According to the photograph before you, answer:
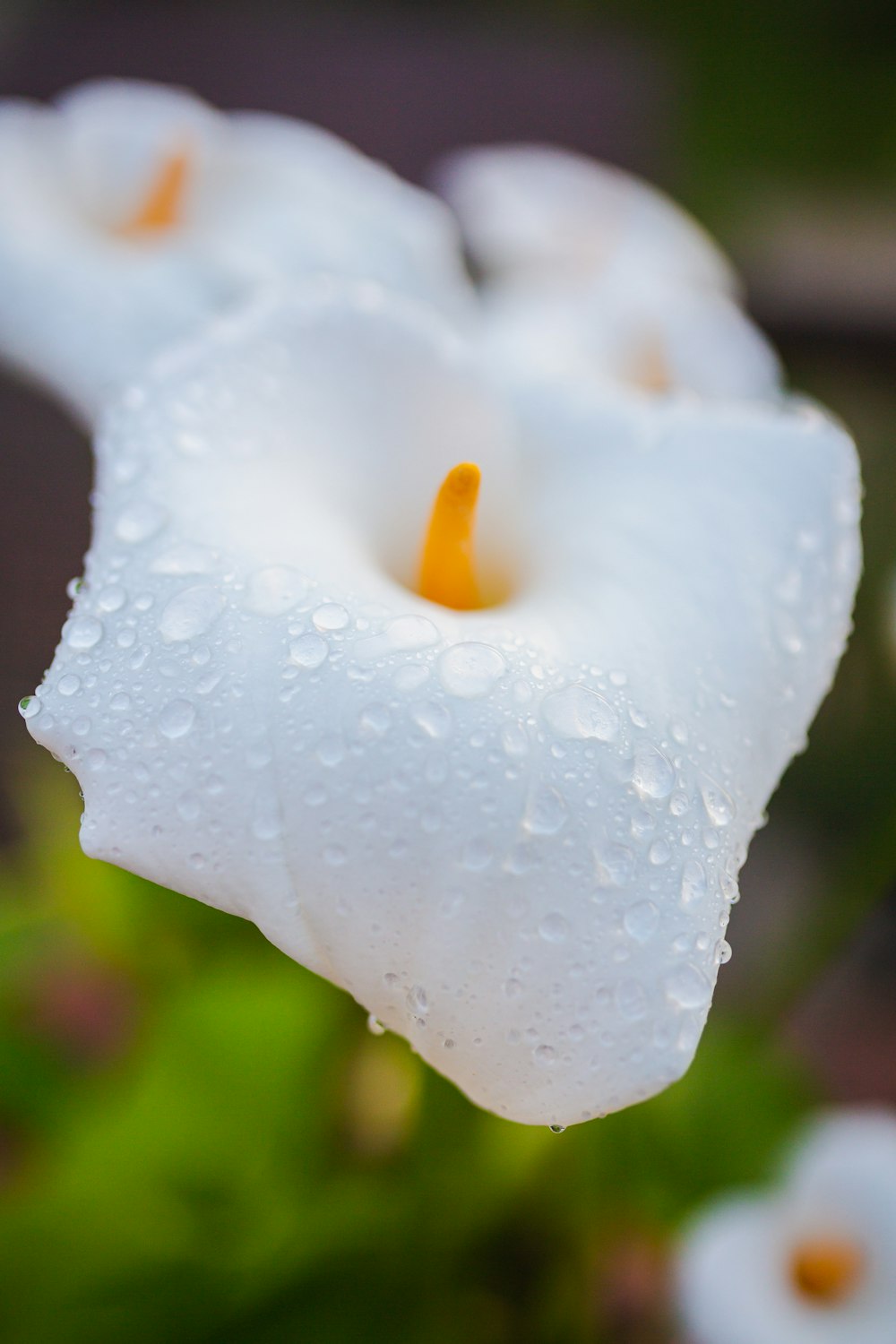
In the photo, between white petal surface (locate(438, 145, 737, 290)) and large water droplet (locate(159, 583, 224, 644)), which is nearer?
large water droplet (locate(159, 583, 224, 644))

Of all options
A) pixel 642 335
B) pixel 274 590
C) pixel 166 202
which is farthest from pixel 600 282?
pixel 274 590

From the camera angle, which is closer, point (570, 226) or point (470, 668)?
point (470, 668)

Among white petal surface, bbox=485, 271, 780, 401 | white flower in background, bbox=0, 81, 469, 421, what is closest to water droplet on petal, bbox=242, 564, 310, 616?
white flower in background, bbox=0, 81, 469, 421

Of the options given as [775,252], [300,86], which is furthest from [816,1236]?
[300,86]

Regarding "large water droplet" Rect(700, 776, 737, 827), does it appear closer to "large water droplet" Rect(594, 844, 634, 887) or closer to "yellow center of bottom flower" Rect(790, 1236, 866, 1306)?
"large water droplet" Rect(594, 844, 634, 887)

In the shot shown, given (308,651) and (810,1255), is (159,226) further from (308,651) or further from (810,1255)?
(810,1255)

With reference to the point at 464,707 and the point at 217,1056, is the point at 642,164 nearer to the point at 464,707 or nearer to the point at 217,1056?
the point at 217,1056
